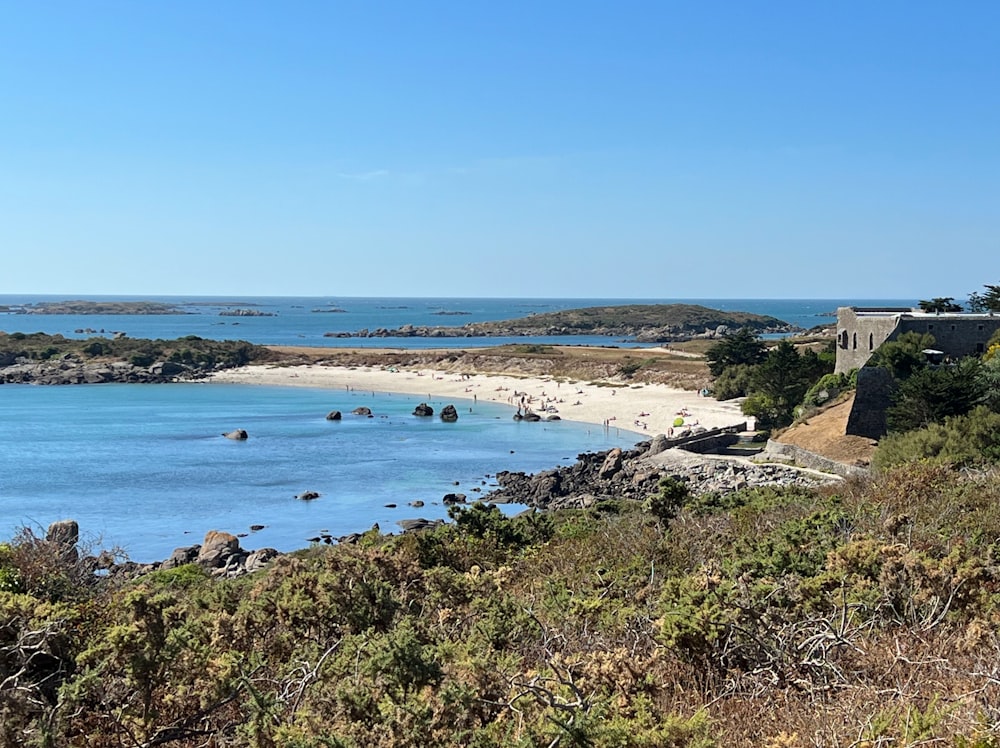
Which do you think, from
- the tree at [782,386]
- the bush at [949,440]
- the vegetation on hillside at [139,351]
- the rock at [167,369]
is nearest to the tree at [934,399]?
the bush at [949,440]

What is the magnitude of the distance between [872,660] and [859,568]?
1966 mm

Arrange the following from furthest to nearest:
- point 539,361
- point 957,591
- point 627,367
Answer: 1. point 539,361
2. point 627,367
3. point 957,591

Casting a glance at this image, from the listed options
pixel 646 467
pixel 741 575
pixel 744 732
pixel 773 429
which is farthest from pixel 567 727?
pixel 773 429

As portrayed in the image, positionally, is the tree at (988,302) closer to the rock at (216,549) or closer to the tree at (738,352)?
the tree at (738,352)

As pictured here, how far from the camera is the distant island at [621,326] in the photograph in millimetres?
139000

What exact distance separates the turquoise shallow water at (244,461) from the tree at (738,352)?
10770 millimetres

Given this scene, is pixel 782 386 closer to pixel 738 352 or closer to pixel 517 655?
pixel 738 352

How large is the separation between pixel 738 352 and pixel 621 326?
307 ft

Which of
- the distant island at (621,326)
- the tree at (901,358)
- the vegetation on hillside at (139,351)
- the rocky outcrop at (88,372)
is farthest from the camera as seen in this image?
the distant island at (621,326)

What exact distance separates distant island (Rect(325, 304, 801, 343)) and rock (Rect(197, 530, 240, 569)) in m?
104

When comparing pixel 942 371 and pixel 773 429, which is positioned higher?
pixel 942 371

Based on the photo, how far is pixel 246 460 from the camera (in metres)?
43.6

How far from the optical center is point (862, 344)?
4059cm

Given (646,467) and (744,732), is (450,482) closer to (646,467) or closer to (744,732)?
(646,467)
